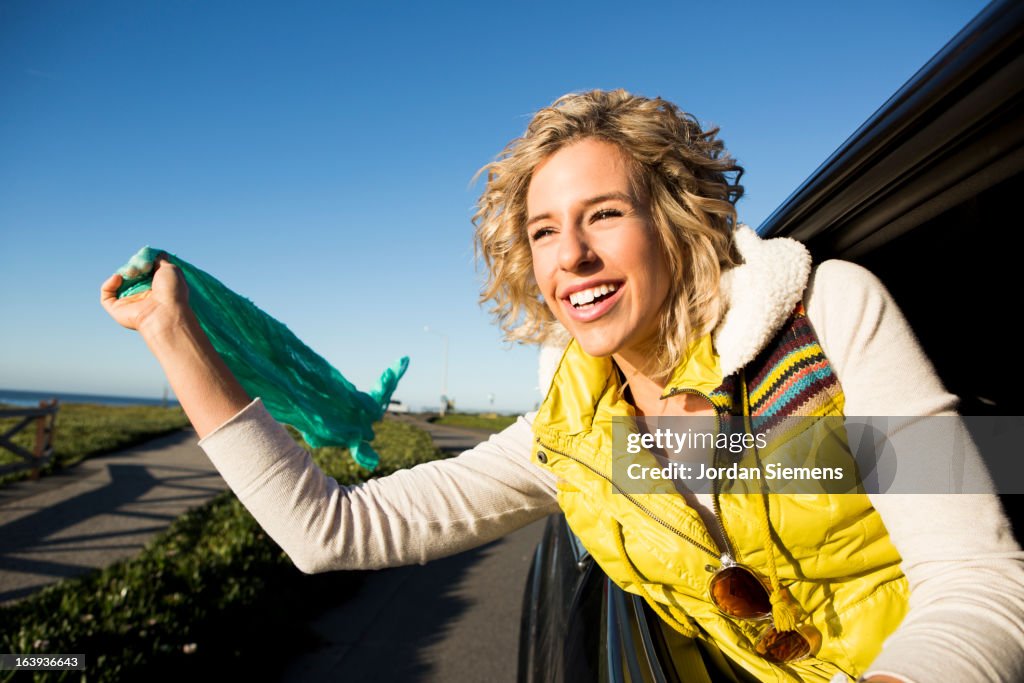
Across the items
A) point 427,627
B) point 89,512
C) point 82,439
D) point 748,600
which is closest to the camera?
point 748,600

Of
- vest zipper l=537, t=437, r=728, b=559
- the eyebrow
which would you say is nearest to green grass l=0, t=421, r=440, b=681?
vest zipper l=537, t=437, r=728, b=559

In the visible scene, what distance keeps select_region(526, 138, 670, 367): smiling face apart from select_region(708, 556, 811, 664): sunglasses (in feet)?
2.07

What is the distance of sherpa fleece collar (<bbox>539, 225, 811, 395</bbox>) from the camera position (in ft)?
4.43

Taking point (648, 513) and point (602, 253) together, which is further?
Answer: point (602, 253)

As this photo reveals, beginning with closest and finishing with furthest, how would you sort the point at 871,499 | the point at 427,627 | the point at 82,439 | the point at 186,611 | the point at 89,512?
1. the point at 871,499
2. the point at 186,611
3. the point at 427,627
4. the point at 89,512
5. the point at 82,439

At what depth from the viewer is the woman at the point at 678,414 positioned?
3.56 feet

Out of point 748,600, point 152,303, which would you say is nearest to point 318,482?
point 152,303

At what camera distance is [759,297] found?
1.38 metres

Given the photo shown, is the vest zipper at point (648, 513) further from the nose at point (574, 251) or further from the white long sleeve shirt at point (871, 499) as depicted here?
the nose at point (574, 251)

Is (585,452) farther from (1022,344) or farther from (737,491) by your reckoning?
(1022,344)

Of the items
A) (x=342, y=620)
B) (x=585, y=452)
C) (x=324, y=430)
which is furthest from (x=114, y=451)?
(x=585, y=452)

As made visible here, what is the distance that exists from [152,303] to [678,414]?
4.72 feet

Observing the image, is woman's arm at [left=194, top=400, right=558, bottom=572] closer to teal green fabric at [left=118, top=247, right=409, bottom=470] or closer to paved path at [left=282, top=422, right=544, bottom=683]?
teal green fabric at [left=118, top=247, right=409, bottom=470]

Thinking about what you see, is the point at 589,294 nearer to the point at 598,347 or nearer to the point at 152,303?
the point at 598,347
